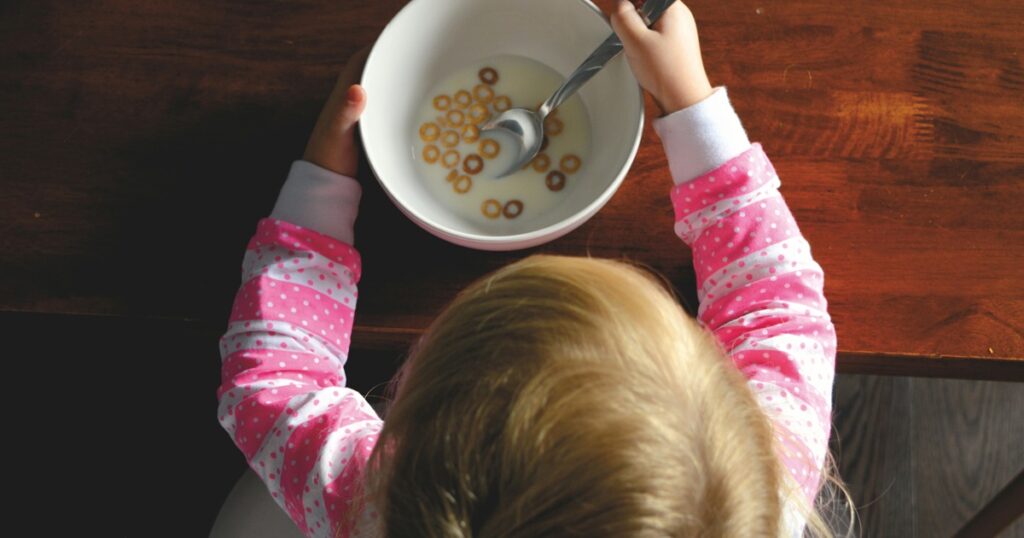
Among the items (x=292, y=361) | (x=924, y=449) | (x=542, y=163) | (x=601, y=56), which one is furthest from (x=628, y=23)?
(x=924, y=449)

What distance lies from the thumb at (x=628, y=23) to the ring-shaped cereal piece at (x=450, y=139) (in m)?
0.16

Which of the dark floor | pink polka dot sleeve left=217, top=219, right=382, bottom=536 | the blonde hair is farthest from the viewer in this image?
the dark floor

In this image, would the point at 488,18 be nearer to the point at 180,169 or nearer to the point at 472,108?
the point at 472,108

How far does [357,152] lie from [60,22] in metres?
0.30

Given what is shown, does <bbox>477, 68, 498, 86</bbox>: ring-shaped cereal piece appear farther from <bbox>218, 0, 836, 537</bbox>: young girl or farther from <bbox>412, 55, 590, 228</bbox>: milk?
<bbox>218, 0, 836, 537</bbox>: young girl

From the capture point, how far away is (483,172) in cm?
72

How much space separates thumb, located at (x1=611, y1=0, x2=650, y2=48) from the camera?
66cm

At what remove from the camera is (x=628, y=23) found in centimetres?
66

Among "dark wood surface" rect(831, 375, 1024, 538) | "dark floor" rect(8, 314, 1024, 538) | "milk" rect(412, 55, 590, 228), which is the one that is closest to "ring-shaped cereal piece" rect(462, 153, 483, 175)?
"milk" rect(412, 55, 590, 228)

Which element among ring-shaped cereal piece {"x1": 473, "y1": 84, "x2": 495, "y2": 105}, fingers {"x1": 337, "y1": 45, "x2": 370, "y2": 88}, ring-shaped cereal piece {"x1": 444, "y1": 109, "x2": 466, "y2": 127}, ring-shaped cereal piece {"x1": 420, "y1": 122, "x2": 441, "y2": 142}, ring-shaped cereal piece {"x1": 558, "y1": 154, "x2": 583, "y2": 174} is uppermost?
fingers {"x1": 337, "y1": 45, "x2": 370, "y2": 88}

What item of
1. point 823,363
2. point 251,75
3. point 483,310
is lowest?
point 823,363

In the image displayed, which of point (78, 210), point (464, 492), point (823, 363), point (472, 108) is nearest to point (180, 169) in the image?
point (78, 210)

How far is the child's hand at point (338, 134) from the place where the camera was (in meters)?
0.69

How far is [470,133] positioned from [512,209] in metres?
0.08
